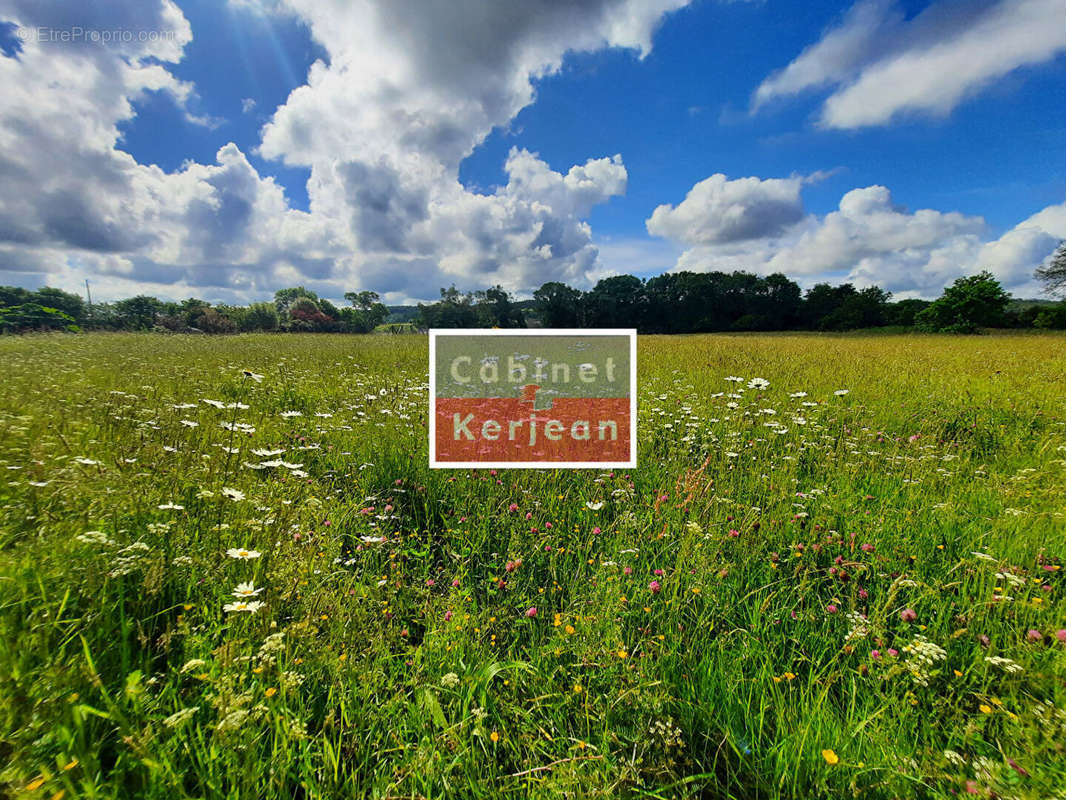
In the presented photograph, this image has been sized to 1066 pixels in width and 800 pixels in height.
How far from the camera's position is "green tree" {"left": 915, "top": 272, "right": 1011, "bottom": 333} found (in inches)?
1398

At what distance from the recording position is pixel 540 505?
2982 millimetres

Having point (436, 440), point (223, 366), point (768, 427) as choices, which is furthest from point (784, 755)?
point (223, 366)

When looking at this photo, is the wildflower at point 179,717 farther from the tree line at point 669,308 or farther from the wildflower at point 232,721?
the tree line at point 669,308

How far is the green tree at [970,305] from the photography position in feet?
116

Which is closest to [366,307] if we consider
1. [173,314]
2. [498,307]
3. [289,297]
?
[289,297]

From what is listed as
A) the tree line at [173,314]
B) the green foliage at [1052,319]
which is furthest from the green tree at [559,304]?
the green foliage at [1052,319]

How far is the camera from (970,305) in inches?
1406

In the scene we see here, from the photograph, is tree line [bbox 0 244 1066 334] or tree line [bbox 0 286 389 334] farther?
tree line [bbox 0 244 1066 334]

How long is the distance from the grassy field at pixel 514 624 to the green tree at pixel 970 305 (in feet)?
154

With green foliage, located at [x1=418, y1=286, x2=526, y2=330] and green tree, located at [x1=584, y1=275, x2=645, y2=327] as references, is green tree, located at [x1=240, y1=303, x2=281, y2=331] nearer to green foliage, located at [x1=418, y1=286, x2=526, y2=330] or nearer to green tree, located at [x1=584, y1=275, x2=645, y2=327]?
green foliage, located at [x1=418, y1=286, x2=526, y2=330]

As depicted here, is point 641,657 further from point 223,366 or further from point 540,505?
point 223,366

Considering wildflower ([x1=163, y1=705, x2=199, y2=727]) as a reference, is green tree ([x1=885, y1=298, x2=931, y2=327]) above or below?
above

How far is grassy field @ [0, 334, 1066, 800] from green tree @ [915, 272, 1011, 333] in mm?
47055

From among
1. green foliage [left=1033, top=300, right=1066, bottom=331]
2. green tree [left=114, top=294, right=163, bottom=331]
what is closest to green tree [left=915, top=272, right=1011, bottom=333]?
green foliage [left=1033, top=300, right=1066, bottom=331]
